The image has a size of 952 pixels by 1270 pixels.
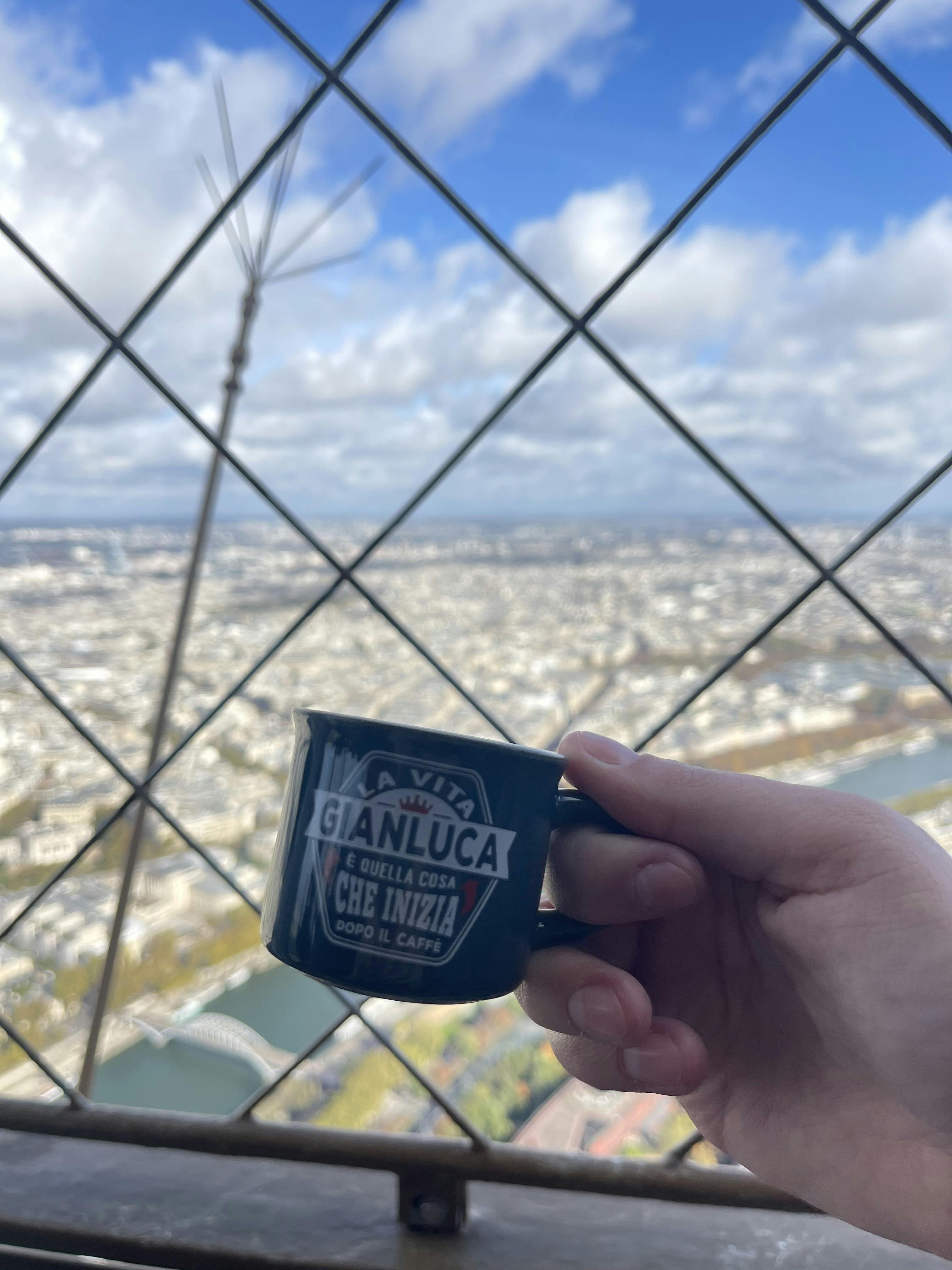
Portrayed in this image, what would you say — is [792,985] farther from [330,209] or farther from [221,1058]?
[221,1058]

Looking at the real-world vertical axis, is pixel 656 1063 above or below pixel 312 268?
below

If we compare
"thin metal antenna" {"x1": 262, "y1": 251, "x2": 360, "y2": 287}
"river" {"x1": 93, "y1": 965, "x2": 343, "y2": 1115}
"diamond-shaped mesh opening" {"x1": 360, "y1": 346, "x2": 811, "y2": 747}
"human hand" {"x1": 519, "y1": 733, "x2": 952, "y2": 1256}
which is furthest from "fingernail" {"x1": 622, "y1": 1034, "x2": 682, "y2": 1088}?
"river" {"x1": 93, "y1": 965, "x2": 343, "y2": 1115}

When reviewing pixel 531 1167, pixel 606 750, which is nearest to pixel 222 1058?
pixel 531 1167

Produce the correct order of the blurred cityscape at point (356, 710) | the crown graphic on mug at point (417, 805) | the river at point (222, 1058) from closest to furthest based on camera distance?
the crown graphic on mug at point (417, 805) < the blurred cityscape at point (356, 710) < the river at point (222, 1058)

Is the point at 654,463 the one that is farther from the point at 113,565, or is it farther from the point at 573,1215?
the point at 113,565

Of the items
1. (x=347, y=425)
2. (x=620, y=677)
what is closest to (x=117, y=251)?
(x=347, y=425)

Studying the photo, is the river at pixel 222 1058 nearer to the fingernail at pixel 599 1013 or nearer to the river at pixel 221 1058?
the river at pixel 221 1058

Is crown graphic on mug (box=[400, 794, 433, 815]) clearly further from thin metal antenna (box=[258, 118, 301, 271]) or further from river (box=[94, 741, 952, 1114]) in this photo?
river (box=[94, 741, 952, 1114])

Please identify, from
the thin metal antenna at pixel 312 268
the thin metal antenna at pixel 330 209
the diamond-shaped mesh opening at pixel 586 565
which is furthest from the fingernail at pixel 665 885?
the thin metal antenna at pixel 312 268
